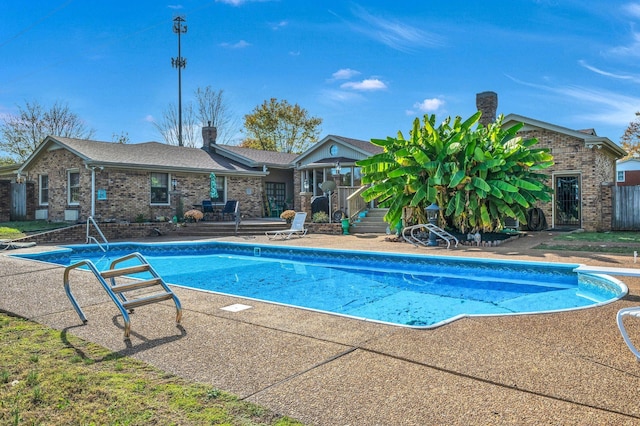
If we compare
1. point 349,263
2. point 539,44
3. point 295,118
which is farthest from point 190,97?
point 349,263

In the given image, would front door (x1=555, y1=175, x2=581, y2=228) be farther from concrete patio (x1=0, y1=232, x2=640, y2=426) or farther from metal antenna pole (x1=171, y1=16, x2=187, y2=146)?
metal antenna pole (x1=171, y1=16, x2=187, y2=146)

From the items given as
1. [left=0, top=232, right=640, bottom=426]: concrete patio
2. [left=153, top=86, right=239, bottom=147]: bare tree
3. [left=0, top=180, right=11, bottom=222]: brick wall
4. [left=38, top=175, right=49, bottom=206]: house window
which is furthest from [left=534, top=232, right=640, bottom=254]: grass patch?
[left=153, top=86, right=239, bottom=147]: bare tree

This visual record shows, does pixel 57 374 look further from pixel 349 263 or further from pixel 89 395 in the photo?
pixel 349 263

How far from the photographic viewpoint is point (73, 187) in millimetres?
20109

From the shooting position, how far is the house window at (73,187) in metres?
20.0

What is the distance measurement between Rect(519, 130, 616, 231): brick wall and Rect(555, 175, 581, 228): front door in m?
0.48

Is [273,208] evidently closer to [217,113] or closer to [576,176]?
[576,176]

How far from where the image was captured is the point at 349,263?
12.4 m

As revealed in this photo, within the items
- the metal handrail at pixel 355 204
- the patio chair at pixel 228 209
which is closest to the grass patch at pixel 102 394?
the metal handrail at pixel 355 204

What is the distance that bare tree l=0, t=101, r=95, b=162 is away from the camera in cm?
3769

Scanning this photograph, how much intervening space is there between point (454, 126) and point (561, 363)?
40.0 ft

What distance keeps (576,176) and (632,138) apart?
1151 inches

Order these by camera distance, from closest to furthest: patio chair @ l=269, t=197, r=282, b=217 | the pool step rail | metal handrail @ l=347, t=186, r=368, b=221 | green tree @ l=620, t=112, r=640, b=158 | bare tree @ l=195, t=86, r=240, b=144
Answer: the pool step rail
metal handrail @ l=347, t=186, r=368, b=221
patio chair @ l=269, t=197, r=282, b=217
green tree @ l=620, t=112, r=640, b=158
bare tree @ l=195, t=86, r=240, b=144

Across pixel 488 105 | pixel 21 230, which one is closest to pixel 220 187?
pixel 21 230
